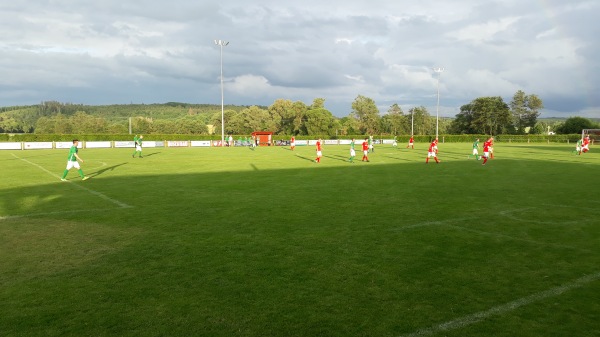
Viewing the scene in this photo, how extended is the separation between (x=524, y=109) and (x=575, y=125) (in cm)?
1893

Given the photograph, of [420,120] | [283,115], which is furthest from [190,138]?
[420,120]

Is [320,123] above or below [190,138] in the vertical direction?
above

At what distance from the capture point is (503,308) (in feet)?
17.0

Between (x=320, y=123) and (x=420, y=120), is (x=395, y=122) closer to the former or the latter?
(x=420, y=120)

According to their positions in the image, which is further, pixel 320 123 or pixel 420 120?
pixel 420 120

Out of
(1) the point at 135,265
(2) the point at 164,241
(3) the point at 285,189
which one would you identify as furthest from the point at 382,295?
(3) the point at 285,189

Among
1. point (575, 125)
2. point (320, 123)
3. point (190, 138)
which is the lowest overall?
point (190, 138)

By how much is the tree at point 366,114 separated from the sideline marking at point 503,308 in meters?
114

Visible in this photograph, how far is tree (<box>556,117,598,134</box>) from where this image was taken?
10194cm

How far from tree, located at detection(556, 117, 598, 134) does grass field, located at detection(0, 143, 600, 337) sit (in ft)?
352

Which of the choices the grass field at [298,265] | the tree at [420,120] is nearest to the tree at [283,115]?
the tree at [420,120]

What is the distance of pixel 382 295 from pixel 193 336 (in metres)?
2.57

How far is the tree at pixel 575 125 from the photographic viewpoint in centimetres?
10194

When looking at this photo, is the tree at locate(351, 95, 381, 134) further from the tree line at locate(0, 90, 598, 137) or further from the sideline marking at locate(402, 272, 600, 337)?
the sideline marking at locate(402, 272, 600, 337)
